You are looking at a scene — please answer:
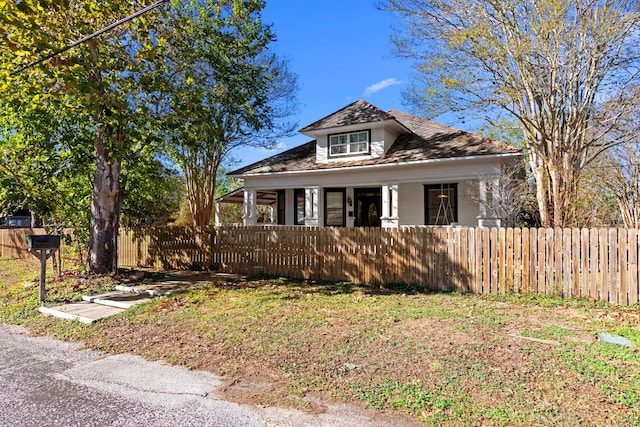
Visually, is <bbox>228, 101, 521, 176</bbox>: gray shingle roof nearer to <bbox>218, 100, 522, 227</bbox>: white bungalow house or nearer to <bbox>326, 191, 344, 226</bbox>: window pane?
<bbox>218, 100, 522, 227</bbox>: white bungalow house

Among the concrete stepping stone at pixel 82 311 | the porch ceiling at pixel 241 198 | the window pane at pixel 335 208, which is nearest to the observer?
the concrete stepping stone at pixel 82 311

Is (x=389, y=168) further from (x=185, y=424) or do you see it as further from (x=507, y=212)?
(x=185, y=424)

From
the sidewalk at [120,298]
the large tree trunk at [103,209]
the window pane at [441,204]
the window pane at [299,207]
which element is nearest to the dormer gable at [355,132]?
the window pane at [299,207]

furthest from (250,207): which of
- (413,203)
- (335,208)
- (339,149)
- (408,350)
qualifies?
(408,350)

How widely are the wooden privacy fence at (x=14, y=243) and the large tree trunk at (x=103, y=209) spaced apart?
1073 cm

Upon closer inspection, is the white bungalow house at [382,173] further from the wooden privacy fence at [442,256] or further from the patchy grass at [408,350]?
the patchy grass at [408,350]

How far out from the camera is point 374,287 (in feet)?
28.7

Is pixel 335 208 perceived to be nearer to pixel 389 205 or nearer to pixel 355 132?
pixel 389 205

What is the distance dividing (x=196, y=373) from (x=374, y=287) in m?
5.43

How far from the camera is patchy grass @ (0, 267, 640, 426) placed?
3256 millimetres

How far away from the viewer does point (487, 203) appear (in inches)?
476

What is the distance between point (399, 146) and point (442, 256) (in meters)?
7.50

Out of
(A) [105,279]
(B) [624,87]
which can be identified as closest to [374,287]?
(A) [105,279]

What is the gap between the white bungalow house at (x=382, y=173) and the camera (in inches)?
493
